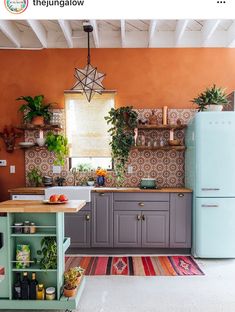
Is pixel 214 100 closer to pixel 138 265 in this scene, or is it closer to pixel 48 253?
pixel 138 265

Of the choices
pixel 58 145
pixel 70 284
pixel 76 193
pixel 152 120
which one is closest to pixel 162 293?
pixel 70 284

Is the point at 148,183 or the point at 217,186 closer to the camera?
the point at 217,186

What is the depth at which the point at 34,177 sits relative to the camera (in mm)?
4562

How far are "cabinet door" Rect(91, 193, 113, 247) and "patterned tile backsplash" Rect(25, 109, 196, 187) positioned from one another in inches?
22.7

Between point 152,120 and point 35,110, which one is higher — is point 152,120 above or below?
below

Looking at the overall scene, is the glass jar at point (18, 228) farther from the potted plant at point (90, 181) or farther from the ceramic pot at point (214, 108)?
the ceramic pot at point (214, 108)

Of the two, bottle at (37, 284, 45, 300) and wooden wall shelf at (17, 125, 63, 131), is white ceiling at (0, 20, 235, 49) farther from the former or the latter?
bottle at (37, 284, 45, 300)

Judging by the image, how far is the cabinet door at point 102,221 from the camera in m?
4.14

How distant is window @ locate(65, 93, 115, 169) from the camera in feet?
15.6

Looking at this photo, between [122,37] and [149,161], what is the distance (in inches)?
79.3

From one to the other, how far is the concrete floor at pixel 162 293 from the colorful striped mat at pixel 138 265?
0.15m

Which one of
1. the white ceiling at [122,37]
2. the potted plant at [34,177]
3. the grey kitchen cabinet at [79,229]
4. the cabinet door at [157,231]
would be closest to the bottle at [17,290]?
the grey kitchen cabinet at [79,229]

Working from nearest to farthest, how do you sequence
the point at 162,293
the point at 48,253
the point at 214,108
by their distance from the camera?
the point at 48,253 < the point at 162,293 < the point at 214,108

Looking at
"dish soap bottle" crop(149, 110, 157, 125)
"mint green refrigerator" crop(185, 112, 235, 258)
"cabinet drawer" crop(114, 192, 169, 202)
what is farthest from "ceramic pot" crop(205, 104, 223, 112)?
"cabinet drawer" crop(114, 192, 169, 202)
